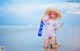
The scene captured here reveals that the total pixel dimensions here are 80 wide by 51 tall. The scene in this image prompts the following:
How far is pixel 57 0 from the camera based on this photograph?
1159 millimetres

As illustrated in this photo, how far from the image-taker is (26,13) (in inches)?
46.1

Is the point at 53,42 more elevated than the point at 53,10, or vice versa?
the point at 53,10

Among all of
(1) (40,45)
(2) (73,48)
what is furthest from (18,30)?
(2) (73,48)

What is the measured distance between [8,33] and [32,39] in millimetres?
189

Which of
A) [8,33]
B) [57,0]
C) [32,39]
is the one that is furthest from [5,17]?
[57,0]

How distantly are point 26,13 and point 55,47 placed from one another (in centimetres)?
34

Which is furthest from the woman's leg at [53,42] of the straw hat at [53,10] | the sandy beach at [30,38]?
the straw hat at [53,10]

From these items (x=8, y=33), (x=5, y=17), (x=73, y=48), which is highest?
(x=5, y=17)

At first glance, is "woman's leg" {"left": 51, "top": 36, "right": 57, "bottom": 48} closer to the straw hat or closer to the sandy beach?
the sandy beach

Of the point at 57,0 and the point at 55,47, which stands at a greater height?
the point at 57,0

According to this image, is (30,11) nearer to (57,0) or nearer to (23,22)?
(23,22)

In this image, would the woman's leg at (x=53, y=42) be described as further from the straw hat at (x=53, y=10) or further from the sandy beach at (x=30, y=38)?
the straw hat at (x=53, y=10)

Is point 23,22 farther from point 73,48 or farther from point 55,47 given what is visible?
point 73,48

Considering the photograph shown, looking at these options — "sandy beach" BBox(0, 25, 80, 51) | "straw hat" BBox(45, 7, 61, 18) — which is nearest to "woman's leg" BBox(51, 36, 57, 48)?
"sandy beach" BBox(0, 25, 80, 51)
